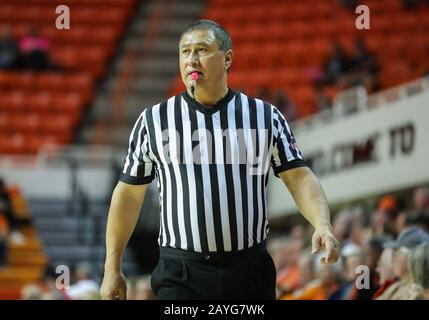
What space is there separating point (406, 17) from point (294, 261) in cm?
619

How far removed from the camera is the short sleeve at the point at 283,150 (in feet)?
14.2

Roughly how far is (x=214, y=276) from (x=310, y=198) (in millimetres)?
449

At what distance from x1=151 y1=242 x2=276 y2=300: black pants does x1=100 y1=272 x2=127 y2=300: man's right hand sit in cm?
13

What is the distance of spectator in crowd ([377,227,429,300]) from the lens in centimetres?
570

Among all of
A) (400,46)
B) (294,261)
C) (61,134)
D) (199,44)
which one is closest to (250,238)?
(199,44)

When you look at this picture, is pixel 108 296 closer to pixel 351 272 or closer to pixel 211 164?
pixel 211 164

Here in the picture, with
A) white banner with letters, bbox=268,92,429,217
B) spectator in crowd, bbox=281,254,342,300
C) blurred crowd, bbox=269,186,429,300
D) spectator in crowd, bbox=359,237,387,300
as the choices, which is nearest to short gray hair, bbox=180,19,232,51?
blurred crowd, bbox=269,186,429,300

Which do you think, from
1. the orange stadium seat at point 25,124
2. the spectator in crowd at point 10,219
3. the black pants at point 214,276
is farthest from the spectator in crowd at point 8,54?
the black pants at point 214,276

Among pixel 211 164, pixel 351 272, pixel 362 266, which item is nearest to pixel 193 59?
pixel 211 164

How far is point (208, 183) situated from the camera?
4191 mm

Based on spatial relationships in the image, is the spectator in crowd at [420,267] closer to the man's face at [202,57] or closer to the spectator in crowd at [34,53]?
the man's face at [202,57]

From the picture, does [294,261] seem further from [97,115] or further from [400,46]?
[97,115]

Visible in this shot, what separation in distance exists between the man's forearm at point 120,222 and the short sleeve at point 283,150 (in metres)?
0.53

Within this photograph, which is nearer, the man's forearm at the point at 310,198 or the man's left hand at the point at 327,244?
the man's left hand at the point at 327,244
